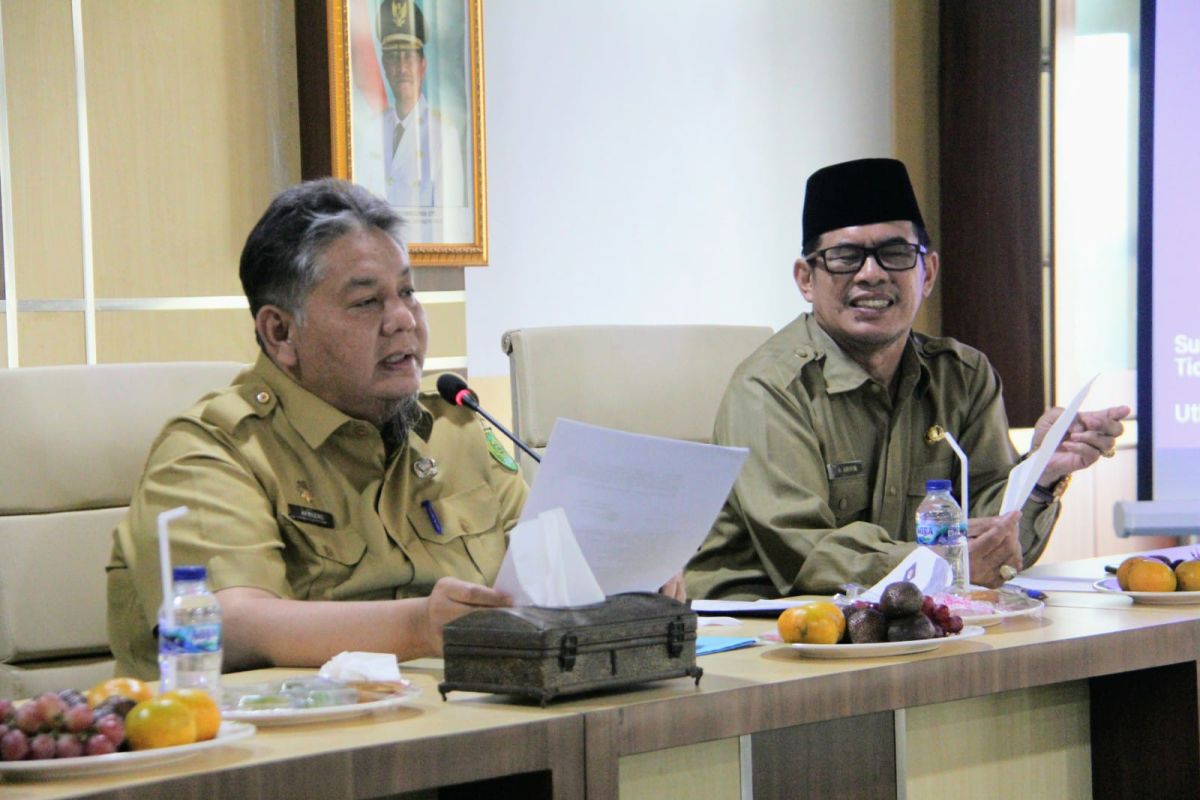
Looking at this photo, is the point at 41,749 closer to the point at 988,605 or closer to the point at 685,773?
the point at 685,773

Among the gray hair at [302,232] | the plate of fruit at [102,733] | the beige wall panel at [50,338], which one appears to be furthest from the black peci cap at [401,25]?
the plate of fruit at [102,733]

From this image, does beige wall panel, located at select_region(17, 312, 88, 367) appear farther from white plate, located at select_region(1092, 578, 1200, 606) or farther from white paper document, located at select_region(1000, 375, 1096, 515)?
white plate, located at select_region(1092, 578, 1200, 606)

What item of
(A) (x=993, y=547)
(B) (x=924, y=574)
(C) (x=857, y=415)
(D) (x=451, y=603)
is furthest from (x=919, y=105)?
(D) (x=451, y=603)

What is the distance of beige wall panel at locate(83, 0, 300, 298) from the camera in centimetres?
323

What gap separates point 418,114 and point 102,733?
255cm

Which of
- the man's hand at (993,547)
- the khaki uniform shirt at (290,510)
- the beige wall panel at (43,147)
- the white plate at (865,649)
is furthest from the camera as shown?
the beige wall panel at (43,147)

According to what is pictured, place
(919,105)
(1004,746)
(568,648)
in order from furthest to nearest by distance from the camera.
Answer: (919,105) → (1004,746) → (568,648)

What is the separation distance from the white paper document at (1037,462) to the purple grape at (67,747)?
49.5 inches

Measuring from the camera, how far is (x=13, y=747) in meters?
1.09

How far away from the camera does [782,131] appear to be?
4.68 m

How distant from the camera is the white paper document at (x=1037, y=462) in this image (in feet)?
6.34

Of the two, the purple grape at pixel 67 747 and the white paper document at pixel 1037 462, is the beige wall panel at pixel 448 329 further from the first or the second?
the purple grape at pixel 67 747

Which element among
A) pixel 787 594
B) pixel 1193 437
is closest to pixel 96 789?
pixel 787 594

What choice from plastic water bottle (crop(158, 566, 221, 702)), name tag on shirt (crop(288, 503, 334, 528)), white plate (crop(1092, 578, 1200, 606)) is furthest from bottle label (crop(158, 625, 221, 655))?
white plate (crop(1092, 578, 1200, 606))
